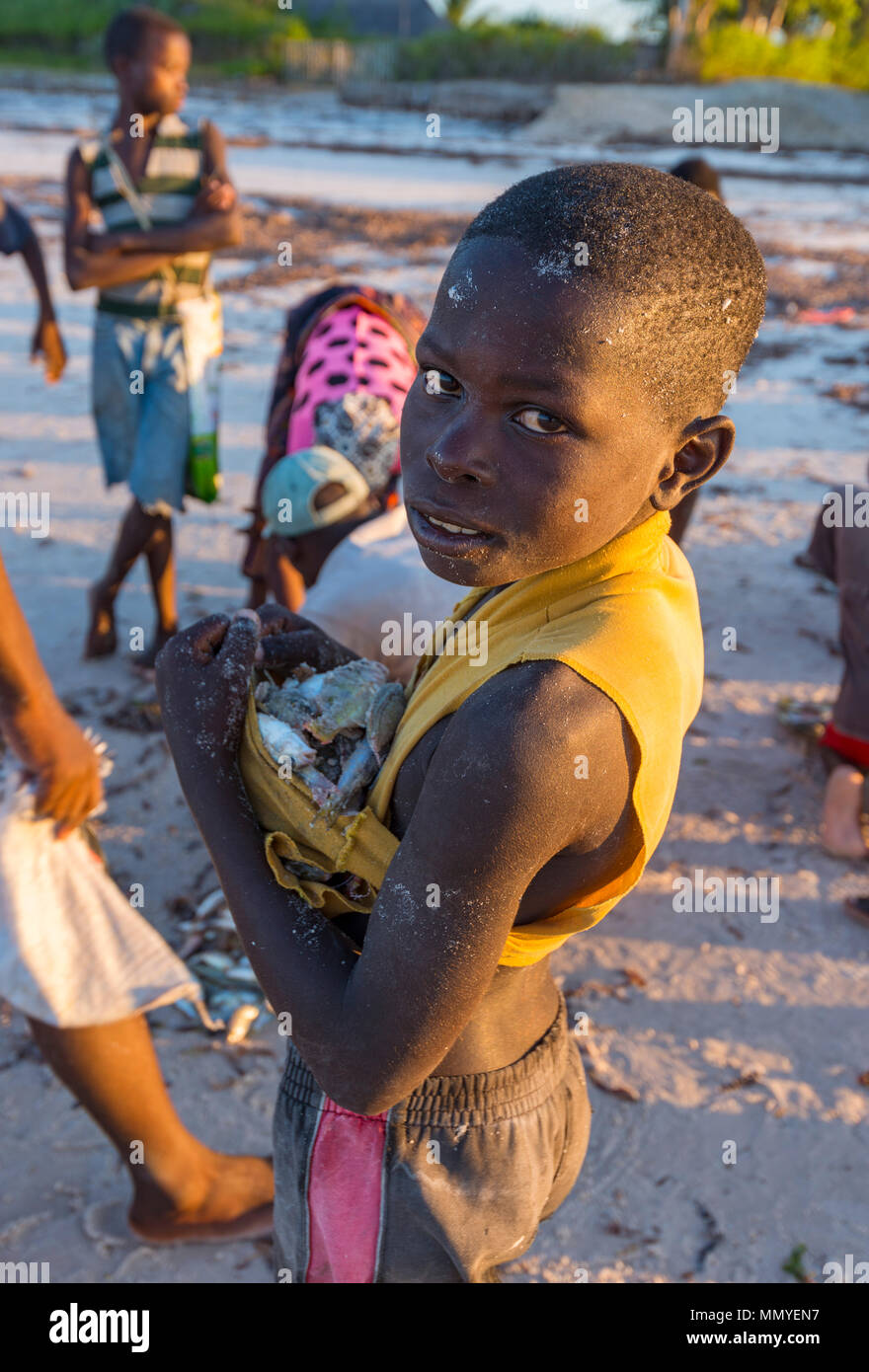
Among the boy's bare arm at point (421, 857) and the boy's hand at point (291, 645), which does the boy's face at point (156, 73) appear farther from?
the boy's bare arm at point (421, 857)

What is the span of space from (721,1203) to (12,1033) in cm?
192

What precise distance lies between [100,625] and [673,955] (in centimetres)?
281

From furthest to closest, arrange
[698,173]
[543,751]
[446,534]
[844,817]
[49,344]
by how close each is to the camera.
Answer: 1. [49,344]
2. [698,173]
3. [844,817]
4. [446,534]
5. [543,751]

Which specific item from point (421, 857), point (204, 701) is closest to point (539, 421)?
point (421, 857)

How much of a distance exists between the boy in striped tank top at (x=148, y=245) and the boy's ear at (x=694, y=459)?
3.50 m

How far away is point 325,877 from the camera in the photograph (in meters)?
1.36

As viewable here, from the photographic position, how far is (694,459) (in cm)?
116

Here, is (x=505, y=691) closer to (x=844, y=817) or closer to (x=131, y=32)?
(x=844, y=817)

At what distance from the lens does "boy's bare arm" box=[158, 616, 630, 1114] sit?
3.38 ft

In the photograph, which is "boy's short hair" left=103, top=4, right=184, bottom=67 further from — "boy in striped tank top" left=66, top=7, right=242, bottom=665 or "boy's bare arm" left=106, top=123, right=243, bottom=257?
"boy's bare arm" left=106, top=123, right=243, bottom=257

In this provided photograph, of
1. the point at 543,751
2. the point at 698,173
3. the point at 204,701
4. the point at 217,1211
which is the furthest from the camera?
the point at 698,173

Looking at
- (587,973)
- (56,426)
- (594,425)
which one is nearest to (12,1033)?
(587,973)

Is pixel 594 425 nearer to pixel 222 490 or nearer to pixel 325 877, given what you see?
pixel 325 877

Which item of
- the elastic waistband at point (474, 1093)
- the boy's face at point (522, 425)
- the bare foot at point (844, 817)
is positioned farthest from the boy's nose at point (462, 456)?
the bare foot at point (844, 817)
